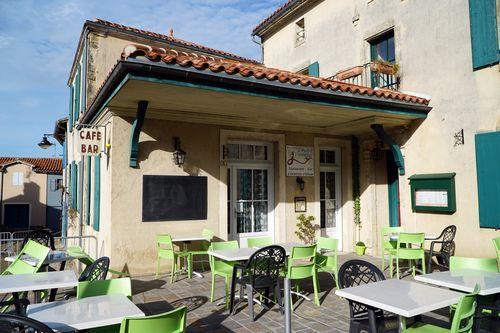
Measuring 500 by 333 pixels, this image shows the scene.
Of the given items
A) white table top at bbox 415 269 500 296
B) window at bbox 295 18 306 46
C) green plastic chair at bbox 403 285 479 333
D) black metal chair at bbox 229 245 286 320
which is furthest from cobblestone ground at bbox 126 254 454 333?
window at bbox 295 18 306 46

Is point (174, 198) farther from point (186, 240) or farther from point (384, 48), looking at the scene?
point (384, 48)

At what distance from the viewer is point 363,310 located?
127 inches

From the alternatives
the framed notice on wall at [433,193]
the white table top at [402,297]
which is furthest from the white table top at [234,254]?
the framed notice on wall at [433,193]

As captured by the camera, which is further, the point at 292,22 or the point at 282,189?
the point at 292,22

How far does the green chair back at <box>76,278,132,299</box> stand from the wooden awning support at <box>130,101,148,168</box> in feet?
11.7

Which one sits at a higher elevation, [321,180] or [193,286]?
[321,180]

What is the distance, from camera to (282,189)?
8.27 m

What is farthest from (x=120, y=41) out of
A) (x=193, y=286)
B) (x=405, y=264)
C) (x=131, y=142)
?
(x=405, y=264)

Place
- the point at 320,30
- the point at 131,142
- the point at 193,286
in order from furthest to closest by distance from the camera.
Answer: the point at 320,30 < the point at 131,142 < the point at 193,286

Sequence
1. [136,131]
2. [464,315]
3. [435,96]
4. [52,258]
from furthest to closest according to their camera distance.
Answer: [435,96] < [136,131] < [52,258] < [464,315]

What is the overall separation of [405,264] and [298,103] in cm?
411

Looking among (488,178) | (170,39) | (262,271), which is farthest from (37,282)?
(170,39)

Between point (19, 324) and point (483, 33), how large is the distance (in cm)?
746

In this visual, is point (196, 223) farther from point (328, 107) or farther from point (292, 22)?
point (292, 22)
